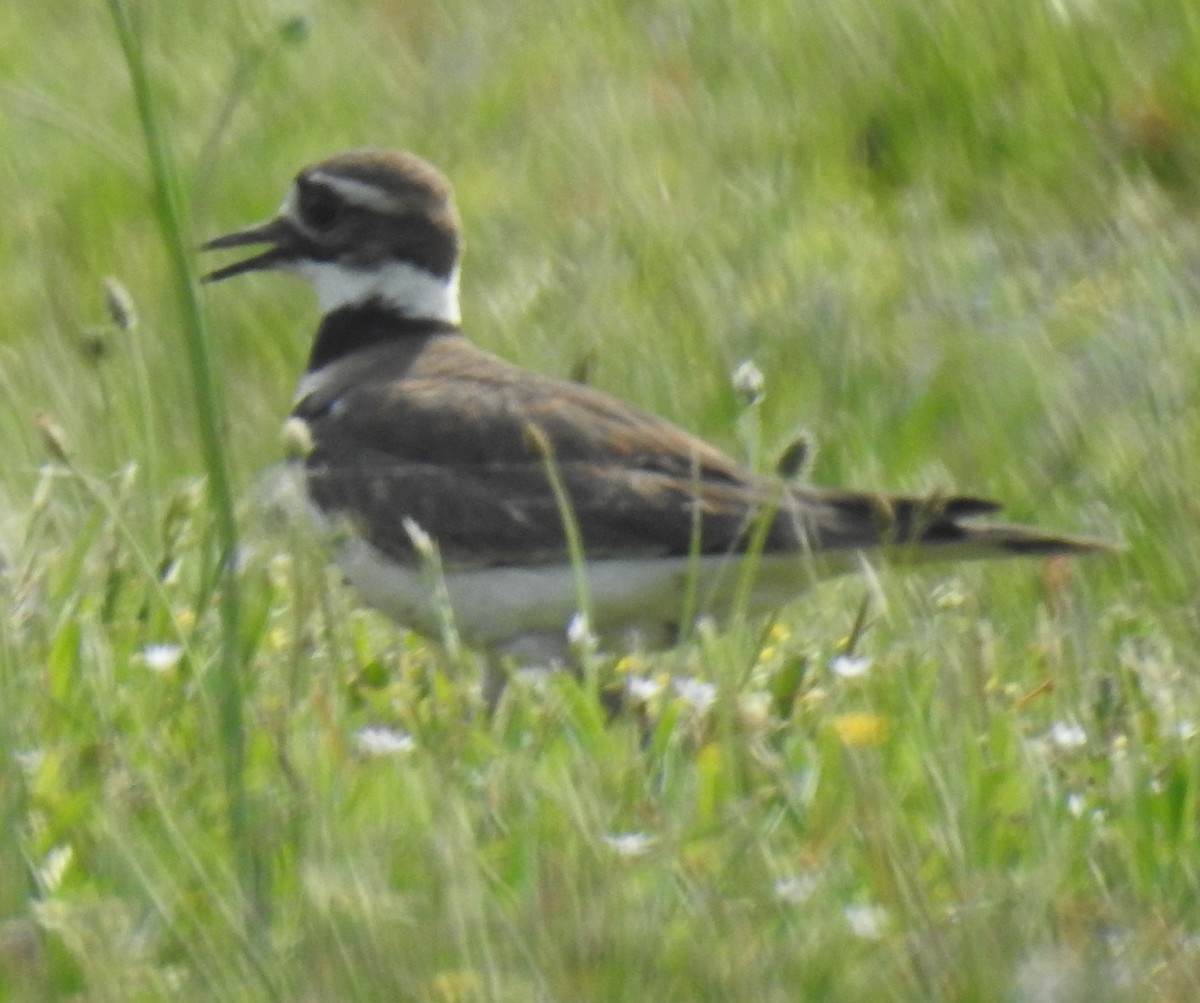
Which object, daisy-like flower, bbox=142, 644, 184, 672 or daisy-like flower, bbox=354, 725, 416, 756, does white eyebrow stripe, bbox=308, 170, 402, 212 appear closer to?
daisy-like flower, bbox=142, 644, 184, 672

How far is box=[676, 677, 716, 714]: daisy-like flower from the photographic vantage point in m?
4.81

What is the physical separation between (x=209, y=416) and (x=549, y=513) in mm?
2695

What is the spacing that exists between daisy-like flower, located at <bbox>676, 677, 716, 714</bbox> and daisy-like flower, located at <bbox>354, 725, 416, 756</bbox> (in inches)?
21.2

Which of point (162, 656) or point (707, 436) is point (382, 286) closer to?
point (707, 436)

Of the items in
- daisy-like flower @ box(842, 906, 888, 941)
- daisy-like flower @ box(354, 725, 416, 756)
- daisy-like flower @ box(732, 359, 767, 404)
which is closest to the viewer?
daisy-like flower @ box(842, 906, 888, 941)

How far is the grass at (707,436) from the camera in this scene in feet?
11.4

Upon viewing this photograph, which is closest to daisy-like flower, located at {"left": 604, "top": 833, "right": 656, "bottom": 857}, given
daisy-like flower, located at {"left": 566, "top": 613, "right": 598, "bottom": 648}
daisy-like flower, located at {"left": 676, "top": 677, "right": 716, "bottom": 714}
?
daisy-like flower, located at {"left": 566, "top": 613, "right": 598, "bottom": 648}

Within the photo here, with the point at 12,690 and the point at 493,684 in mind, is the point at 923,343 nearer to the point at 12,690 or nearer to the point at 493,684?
the point at 493,684

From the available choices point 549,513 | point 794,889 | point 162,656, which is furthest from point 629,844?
Result: point 549,513

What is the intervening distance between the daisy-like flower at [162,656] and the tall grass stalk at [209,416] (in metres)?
1.23

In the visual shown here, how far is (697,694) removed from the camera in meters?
4.84

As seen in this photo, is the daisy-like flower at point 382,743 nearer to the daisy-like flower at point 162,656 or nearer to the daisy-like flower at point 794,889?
the daisy-like flower at point 162,656

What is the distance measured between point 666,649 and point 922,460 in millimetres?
1516

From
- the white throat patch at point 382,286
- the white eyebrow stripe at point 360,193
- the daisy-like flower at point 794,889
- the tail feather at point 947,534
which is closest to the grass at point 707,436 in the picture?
the daisy-like flower at point 794,889
